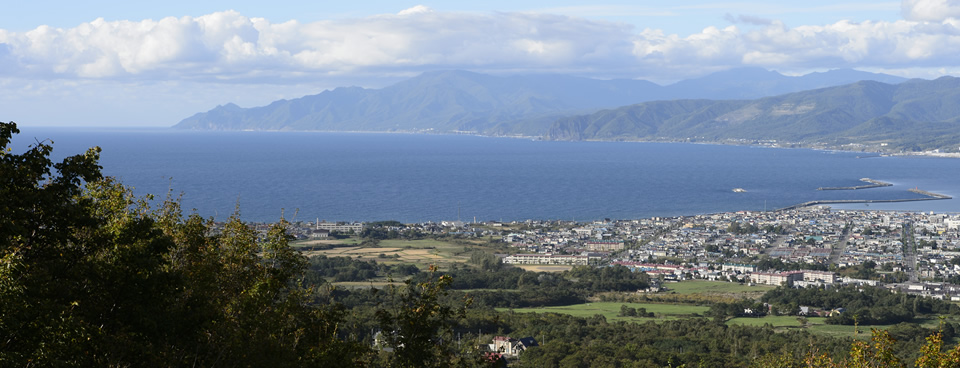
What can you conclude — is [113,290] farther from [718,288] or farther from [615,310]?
[718,288]

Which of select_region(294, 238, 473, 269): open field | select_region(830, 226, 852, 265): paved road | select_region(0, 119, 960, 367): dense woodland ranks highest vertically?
select_region(0, 119, 960, 367): dense woodland

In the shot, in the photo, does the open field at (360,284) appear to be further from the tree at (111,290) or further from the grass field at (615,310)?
the tree at (111,290)

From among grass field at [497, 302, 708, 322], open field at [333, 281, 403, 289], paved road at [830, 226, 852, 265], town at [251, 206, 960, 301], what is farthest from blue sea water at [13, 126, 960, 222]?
grass field at [497, 302, 708, 322]

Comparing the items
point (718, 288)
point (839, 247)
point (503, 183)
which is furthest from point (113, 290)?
point (503, 183)

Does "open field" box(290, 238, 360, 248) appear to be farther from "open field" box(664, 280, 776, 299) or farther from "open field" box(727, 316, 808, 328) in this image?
"open field" box(727, 316, 808, 328)

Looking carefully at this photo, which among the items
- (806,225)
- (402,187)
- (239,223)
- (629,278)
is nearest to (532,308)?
(629,278)

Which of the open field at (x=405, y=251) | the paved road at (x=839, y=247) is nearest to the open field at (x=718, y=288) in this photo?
the paved road at (x=839, y=247)
